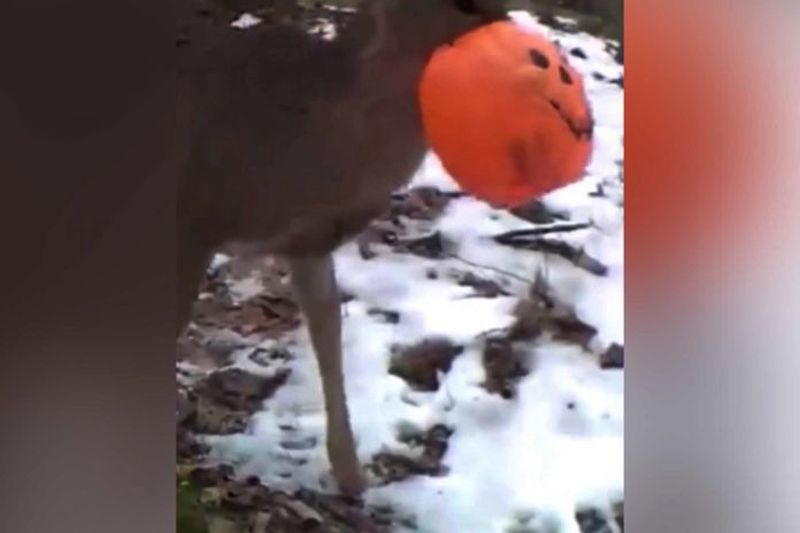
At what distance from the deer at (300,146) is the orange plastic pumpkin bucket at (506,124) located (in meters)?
0.03

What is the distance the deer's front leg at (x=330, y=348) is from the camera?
1.33 metres

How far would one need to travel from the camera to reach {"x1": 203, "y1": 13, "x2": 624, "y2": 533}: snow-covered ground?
1329 millimetres

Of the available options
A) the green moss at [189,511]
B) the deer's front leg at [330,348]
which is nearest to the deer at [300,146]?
the deer's front leg at [330,348]

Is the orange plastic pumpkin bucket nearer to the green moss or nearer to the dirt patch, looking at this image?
the dirt patch

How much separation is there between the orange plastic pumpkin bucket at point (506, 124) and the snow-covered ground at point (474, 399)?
0.03m

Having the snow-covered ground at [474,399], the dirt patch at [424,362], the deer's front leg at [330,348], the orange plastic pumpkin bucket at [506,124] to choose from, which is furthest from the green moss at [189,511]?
the orange plastic pumpkin bucket at [506,124]

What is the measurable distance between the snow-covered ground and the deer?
0.12 feet

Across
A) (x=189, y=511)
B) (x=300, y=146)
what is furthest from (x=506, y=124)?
(x=189, y=511)

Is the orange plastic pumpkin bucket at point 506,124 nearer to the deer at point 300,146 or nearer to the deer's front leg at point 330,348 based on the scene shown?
the deer at point 300,146

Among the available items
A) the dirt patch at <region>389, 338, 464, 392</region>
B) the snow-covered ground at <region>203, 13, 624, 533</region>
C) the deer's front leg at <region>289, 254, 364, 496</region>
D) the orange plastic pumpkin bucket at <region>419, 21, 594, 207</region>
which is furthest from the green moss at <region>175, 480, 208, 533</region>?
the orange plastic pumpkin bucket at <region>419, 21, 594, 207</region>

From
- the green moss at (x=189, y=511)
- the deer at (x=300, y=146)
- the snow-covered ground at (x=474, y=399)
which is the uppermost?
the deer at (x=300, y=146)

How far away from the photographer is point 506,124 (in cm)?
135

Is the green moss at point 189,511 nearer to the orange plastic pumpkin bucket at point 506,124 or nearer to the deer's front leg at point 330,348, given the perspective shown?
the deer's front leg at point 330,348

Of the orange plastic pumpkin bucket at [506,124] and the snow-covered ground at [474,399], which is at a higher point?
the orange plastic pumpkin bucket at [506,124]
